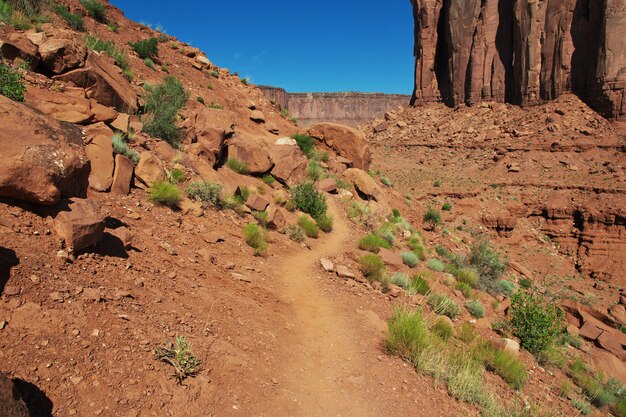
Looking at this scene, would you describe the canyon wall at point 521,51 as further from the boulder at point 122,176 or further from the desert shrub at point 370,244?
the boulder at point 122,176

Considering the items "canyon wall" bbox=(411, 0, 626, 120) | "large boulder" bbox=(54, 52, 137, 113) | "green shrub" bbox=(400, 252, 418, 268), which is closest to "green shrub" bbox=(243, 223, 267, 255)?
"green shrub" bbox=(400, 252, 418, 268)

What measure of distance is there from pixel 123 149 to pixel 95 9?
43.3 feet

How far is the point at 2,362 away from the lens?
2.88 metres

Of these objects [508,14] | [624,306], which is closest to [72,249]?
[624,306]

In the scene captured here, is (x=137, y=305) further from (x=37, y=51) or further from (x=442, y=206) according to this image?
(x=442, y=206)

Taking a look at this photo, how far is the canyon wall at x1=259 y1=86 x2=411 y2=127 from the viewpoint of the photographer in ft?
373

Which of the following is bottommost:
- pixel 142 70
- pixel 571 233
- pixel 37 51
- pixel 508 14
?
pixel 571 233

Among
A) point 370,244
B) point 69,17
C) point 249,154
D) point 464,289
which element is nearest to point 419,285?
point 370,244

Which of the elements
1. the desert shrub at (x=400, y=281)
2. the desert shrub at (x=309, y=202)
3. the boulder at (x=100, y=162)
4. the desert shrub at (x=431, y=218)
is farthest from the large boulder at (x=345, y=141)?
the boulder at (x=100, y=162)

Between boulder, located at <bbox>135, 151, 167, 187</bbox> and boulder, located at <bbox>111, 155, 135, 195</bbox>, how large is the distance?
0.41m

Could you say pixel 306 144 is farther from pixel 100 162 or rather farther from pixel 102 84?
pixel 100 162

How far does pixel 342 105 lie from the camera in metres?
115

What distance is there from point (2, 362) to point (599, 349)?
14488 mm

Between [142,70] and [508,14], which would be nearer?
[142,70]
